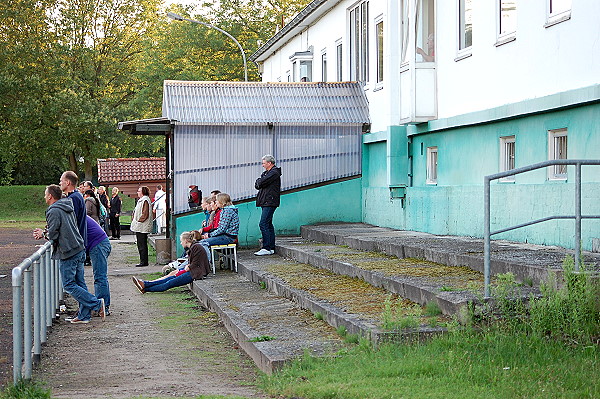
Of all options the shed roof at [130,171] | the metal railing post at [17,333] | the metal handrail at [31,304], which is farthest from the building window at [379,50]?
the shed roof at [130,171]

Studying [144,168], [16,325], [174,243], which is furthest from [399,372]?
[144,168]

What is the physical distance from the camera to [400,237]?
16797mm

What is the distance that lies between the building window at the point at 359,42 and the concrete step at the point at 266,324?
377 inches

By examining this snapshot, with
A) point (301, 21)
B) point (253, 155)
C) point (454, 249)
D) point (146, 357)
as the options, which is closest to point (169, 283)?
point (454, 249)

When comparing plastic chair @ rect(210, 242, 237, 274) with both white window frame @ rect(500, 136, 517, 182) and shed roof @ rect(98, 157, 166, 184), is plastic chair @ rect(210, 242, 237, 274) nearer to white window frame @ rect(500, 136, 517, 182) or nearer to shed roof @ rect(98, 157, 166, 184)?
white window frame @ rect(500, 136, 517, 182)

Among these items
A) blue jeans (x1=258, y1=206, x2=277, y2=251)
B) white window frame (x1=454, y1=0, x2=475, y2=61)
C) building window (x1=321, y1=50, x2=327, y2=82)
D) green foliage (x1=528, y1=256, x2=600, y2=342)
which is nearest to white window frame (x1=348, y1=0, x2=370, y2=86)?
building window (x1=321, y1=50, x2=327, y2=82)

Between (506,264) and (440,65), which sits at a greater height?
(440,65)

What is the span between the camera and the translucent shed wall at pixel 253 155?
20484mm

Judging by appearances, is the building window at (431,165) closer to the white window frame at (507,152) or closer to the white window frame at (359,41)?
the white window frame at (507,152)

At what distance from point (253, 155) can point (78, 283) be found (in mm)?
9355

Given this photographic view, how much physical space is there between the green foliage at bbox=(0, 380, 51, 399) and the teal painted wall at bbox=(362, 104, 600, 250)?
686 centimetres

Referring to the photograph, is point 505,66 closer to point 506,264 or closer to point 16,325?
point 506,264

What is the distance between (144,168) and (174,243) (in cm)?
1845

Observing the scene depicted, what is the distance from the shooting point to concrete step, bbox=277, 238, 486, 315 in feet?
30.9
